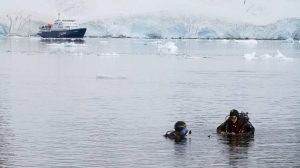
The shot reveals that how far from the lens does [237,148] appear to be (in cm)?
1587

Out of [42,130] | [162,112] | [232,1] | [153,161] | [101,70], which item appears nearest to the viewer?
[153,161]

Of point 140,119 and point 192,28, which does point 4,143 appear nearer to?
point 140,119

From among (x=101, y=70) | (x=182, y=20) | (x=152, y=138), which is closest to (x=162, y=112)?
(x=152, y=138)

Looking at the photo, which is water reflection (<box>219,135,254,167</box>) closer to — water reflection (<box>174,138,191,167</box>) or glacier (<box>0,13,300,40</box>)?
water reflection (<box>174,138,191,167</box>)

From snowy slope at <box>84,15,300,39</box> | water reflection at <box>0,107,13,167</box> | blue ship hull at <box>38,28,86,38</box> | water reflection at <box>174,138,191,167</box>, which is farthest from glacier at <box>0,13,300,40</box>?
water reflection at <box>174,138,191,167</box>

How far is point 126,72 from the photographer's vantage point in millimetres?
41812

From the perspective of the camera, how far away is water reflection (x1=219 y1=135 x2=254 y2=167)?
14.3 m

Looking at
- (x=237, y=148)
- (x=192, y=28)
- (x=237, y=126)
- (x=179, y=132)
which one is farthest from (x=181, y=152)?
(x=192, y=28)

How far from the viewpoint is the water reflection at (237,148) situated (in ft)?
47.0

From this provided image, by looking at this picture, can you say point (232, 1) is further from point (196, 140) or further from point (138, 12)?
point (196, 140)

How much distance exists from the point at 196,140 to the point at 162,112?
549 centimetres

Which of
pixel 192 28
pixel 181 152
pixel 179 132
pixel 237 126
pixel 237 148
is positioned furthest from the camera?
pixel 192 28

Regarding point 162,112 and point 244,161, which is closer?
point 244,161

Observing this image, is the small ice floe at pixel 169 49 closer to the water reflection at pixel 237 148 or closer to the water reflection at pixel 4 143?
the water reflection at pixel 4 143
